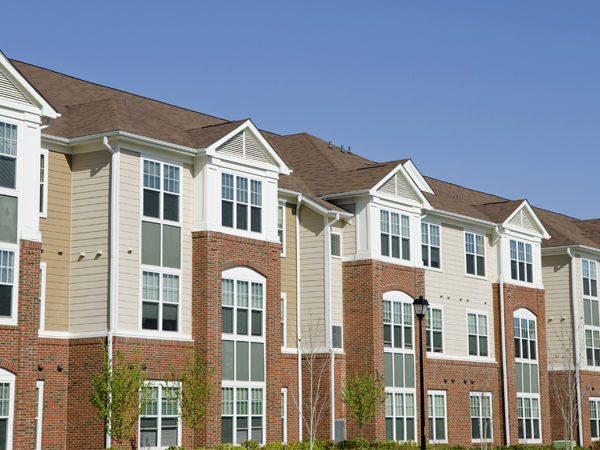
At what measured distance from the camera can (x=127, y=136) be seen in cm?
2688

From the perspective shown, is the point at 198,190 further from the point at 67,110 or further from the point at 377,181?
the point at 377,181

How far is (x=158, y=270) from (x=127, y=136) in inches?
164

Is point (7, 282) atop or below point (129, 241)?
below

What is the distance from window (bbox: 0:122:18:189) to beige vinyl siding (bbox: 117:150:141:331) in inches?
142

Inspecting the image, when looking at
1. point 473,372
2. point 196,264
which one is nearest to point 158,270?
point 196,264

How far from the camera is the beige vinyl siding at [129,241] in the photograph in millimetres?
26656

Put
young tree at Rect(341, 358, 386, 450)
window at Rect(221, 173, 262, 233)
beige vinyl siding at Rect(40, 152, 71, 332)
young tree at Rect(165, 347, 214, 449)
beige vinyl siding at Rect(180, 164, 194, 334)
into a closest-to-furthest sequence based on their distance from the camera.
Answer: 1. beige vinyl siding at Rect(40, 152, 71, 332)
2. young tree at Rect(165, 347, 214, 449)
3. beige vinyl siding at Rect(180, 164, 194, 334)
4. window at Rect(221, 173, 262, 233)
5. young tree at Rect(341, 358, 386, 450)

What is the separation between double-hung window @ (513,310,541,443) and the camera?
43.7 m

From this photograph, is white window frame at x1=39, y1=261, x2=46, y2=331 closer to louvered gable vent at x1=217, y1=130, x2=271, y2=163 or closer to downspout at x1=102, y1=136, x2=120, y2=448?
downspout at x1=102, y1=136, x2=120, y2=448

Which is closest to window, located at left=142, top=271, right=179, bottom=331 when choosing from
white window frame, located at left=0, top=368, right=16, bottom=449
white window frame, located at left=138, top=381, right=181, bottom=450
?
white window frame, located at left=138, top=381, right=181, bottom=450

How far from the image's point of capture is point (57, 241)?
27.0 meters

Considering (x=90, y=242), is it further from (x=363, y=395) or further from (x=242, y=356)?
(x=363, y=395)

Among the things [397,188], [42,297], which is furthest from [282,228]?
[42,297]

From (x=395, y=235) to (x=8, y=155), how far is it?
17681 millimetres
